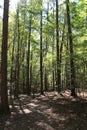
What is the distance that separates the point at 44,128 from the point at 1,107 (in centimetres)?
405

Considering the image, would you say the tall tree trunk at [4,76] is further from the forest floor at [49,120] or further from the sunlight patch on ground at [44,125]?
the sunlight patch on ground at [44,125]

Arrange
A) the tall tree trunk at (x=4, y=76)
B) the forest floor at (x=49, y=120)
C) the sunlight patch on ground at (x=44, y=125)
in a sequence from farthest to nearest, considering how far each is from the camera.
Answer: the tall tree trunk at (x=4, y=76) → the forest floor at (x=49, y=120) → the sunlight patch on ground at (x=44, y=125)

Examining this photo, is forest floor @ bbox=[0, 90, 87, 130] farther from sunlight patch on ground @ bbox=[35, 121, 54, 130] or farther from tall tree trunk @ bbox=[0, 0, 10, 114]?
tall tree trunk @ bbox=[0, 0, 10, 114]

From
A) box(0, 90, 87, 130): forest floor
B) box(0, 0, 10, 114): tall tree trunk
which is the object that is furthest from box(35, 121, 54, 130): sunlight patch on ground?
box(0, 0, 10, 114): tall tree trunk

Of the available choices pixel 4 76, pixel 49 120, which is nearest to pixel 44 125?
pixel 49 120

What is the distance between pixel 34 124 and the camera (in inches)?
406

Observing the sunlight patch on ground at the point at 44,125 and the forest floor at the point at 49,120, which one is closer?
the sunlight patch on ground at the point at 44,125

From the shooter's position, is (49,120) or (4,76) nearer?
(49,120)

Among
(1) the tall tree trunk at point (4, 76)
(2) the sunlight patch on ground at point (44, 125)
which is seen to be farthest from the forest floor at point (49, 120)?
(1) the tall tree trunk at point (4, 76)

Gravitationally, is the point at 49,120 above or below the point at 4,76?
below

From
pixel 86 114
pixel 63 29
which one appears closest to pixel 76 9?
pixel 86 114

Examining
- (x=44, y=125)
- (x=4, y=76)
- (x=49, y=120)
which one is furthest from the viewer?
(x=4, y=76)

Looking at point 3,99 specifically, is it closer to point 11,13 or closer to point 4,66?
point 4,66

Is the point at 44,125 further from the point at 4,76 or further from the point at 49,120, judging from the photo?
the point at 4,76
